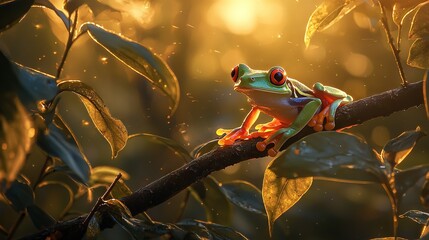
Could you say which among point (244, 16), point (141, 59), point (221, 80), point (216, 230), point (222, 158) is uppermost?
point (141, 59)

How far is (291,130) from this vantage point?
2.75 feet

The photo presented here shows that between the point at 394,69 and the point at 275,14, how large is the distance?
650 mm

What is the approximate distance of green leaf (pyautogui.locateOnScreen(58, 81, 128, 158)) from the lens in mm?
779

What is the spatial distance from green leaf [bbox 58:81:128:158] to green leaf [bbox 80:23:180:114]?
7 centimetres

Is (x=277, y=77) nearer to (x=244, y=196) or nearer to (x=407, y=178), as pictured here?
(x=244, y=196)

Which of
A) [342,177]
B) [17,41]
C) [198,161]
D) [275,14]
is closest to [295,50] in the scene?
[275,14]

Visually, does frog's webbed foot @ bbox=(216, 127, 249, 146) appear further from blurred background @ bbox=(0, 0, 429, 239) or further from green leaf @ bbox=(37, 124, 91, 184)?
blurred background @ bbox=(0, 0, 429, 239)

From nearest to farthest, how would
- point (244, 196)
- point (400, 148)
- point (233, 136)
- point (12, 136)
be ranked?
1. point (12, 136)
2. point (400, 148)
3. point (233, 136)
4. point (244, 196)

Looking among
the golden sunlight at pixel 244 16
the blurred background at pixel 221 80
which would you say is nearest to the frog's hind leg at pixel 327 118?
the blurred background at pixel 221 80

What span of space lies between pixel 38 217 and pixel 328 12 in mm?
476

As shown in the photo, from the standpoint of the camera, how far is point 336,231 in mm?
2891

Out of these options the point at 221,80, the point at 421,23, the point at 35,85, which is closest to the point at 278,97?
the point at 421,23

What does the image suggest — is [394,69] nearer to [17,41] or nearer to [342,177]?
[17,41]

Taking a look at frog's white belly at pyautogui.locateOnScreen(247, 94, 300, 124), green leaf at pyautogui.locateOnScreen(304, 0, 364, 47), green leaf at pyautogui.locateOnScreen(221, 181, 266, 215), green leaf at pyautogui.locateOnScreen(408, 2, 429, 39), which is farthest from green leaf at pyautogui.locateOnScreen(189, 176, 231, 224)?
green leaf at pyautogui.locateOnScreen(408, 2, 429, 39)
